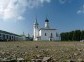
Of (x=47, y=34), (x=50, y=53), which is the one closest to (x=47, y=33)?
(x=47, y=34)

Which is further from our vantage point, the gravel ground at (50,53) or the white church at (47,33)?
the white church at (47,33)

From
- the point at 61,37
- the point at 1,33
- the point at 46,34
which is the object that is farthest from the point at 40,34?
the point at 1,33

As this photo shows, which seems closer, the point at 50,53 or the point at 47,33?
the point at 50,53

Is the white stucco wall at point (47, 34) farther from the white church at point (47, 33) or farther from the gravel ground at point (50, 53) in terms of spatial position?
the gravel ground at point (50, 53)

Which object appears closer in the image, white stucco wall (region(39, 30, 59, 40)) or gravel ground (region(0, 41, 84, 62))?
gravel ground (region(0, 41, 84, 62))

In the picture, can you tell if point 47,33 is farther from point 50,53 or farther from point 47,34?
point 50,53

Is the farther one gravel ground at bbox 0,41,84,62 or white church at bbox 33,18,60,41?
white church at bbox 33,18,60,41

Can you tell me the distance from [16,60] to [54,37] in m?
108

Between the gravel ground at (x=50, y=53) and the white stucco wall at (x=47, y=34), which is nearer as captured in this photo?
the gravel ground at (x=50, y=53)

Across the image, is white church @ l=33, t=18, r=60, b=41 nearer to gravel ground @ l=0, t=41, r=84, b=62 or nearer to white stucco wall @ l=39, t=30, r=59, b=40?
white stucco wall @ l=39, t=30, r=59, b=40

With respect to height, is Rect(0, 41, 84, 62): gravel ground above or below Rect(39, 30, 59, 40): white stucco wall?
below

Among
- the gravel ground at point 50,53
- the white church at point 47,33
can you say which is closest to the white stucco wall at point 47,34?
the white church at point 47,33

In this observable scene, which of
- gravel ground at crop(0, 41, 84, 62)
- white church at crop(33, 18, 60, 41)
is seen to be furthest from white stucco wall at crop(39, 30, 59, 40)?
gravel ground at crop(0, 41, 84, 62)

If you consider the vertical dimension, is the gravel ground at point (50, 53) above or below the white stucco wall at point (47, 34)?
below
